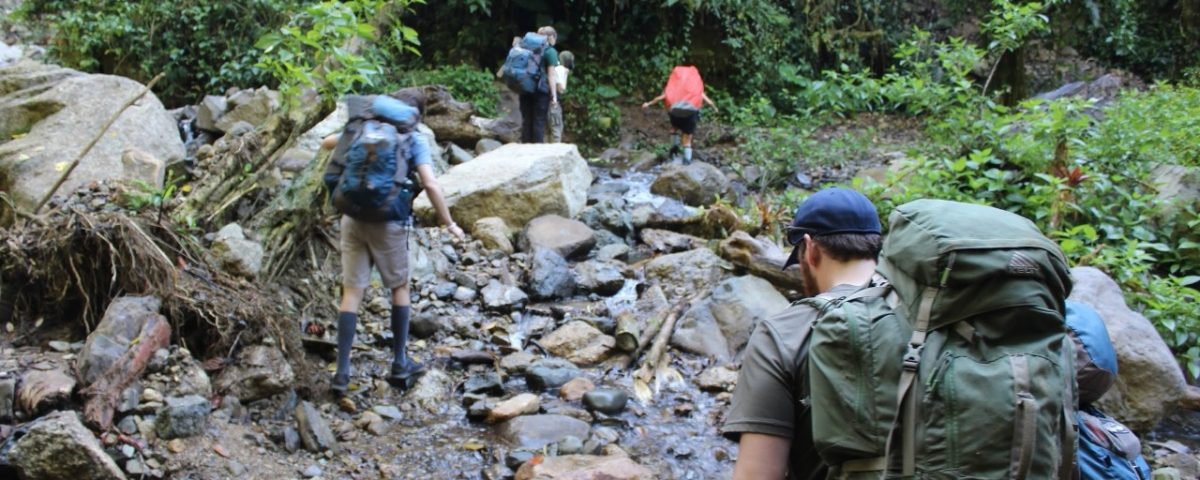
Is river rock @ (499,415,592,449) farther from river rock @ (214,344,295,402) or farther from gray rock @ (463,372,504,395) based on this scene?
river rock @ (214,344,295,402)

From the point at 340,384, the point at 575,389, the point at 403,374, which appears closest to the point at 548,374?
the point at 575,389

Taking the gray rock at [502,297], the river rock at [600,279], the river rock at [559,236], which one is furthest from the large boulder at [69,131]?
the river rock at [600,279]

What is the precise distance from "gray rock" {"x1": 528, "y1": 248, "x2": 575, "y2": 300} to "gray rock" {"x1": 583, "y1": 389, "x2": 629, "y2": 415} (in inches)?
75.2

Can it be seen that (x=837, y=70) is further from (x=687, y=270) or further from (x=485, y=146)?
(x=687, y=270)

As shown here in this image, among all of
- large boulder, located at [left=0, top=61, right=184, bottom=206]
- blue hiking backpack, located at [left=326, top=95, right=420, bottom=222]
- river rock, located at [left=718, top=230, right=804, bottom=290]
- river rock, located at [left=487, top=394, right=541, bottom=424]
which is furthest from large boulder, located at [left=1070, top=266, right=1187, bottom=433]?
large boulder, located at [left=0, top=61, right=184, bottom=206]

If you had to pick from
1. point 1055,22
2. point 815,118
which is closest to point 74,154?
point 815,118

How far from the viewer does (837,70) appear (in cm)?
1634

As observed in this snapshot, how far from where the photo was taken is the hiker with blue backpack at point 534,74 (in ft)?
32.4

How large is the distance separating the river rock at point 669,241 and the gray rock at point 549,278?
135cm

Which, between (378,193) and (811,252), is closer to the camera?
(811,252)

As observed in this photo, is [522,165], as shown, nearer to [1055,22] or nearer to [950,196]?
[950,196]

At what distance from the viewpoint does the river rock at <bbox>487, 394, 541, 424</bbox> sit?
5059 millimetres

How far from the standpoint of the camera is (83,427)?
12.4 feet

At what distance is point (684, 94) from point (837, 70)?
5.83 m
